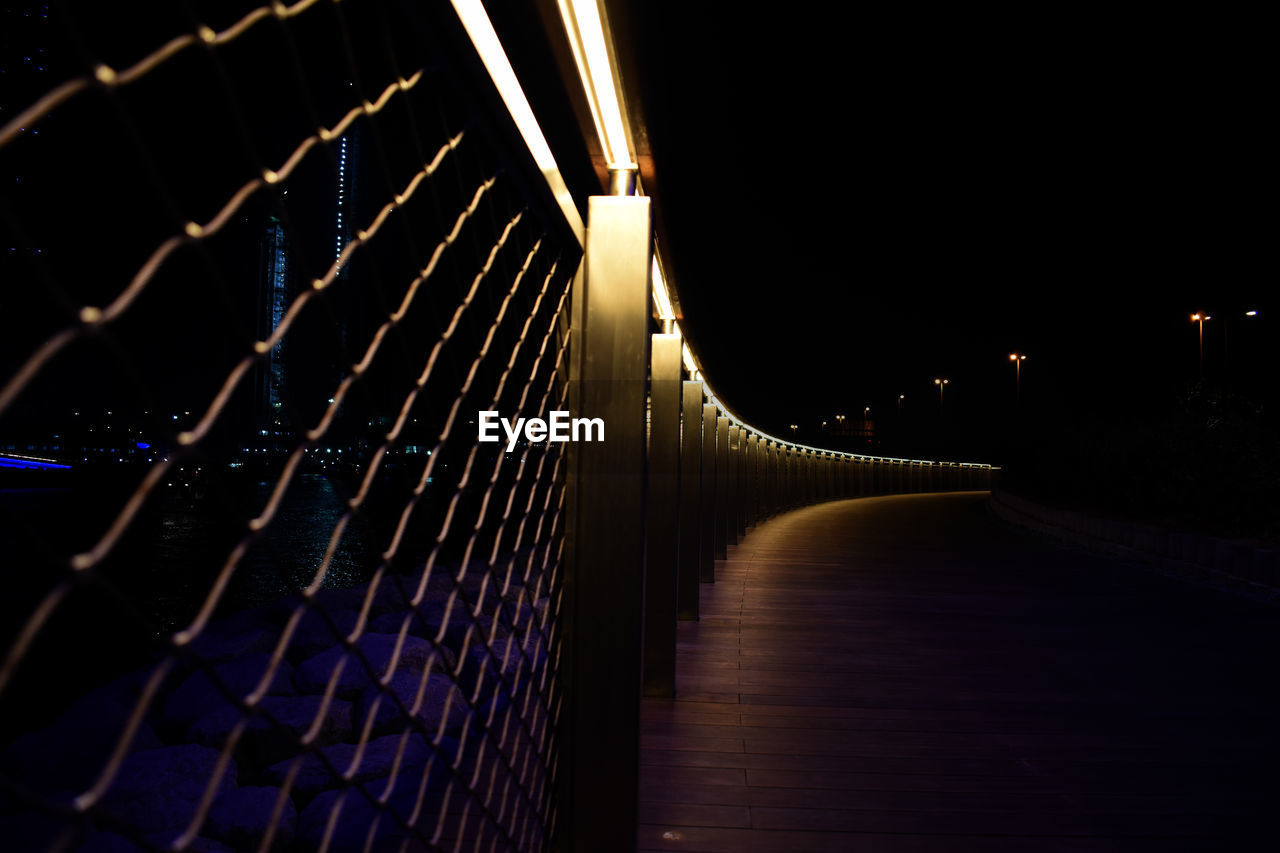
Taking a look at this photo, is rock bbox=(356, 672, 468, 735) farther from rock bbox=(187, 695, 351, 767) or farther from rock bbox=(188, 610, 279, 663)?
rock bbox=(188, 610, 279, 663)

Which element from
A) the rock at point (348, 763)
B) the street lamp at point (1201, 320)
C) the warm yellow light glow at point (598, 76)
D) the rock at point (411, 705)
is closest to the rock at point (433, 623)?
the rock at point (411, 705)

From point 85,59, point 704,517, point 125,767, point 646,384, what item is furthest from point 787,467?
point 85,59

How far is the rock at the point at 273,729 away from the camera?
10.1ft

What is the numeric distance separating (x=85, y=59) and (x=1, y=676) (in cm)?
27

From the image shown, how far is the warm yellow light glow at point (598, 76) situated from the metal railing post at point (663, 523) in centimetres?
123

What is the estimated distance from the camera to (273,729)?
3.21 m

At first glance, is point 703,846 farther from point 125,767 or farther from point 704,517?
point 704,517

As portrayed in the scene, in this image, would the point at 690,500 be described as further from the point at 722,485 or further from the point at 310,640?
the point at 310,640

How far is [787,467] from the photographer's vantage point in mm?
12320

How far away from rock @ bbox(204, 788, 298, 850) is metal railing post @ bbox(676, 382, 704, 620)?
198 cm

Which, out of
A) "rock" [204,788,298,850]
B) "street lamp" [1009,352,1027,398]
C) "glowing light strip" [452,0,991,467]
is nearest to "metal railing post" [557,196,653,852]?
"glowing light strip" [452,0,991,467]

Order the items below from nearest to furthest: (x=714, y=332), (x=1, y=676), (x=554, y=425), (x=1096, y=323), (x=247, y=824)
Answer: (x=1, y=676), (x=554, y=425), (x=247, y=824), (x=714, y=332), (x=1096, y=323)

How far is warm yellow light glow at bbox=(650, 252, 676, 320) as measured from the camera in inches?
100

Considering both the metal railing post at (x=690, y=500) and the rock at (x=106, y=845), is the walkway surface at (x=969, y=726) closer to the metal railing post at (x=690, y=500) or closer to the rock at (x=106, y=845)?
the metal railing post at (x=690, y=500)
